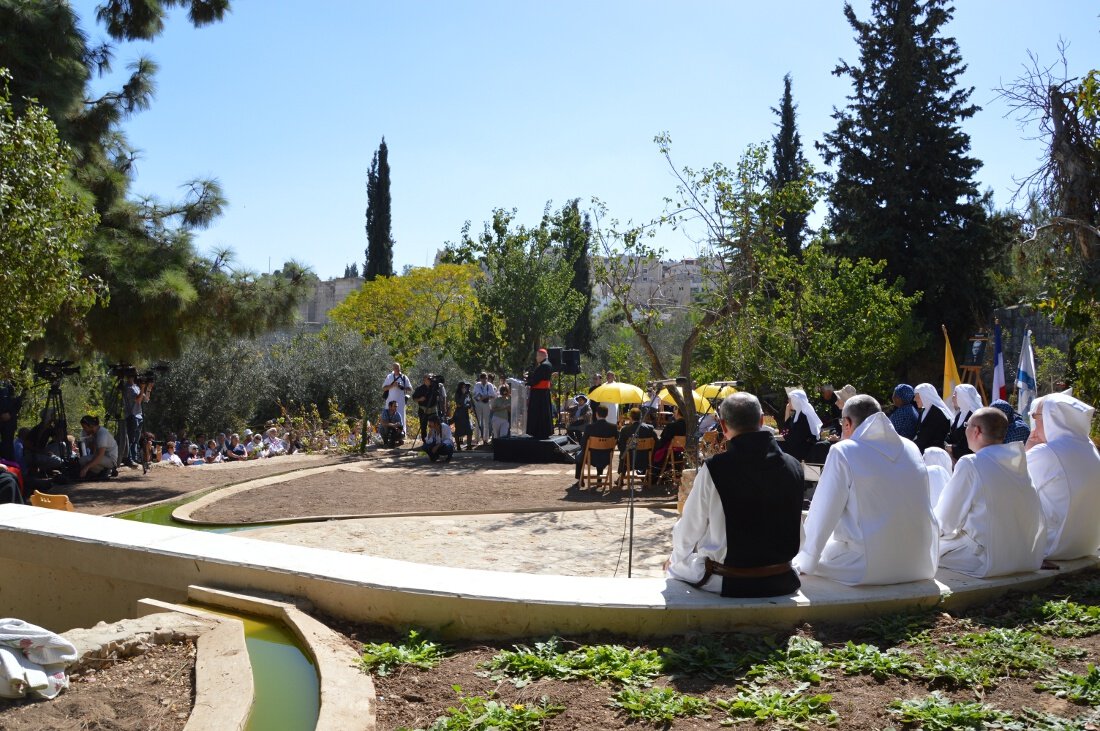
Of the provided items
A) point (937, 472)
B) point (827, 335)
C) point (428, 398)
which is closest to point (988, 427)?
point (937, 472)

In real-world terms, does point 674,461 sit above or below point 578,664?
above

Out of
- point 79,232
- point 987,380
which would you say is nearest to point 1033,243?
point 79,232

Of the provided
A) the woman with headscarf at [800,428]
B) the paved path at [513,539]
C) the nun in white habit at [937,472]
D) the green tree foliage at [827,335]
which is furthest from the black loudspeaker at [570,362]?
the nun in white habit at [937,472]

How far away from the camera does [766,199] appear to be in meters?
13.7

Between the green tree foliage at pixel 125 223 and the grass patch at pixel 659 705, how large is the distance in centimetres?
1034

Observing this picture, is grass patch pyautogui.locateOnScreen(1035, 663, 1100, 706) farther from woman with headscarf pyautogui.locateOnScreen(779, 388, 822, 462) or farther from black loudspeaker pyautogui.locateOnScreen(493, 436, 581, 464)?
black loudspeaker pyautogui.locateOnScreen(493, 436, 581, 464)

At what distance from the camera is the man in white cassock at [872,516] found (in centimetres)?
527

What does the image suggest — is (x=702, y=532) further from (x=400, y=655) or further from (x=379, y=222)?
(x=379, y=222)

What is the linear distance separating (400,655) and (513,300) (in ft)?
82.8

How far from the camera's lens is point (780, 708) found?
3.70 m

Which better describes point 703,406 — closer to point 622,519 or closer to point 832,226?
point 622,519

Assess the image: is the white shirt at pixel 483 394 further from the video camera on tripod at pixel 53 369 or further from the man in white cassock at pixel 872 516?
the man in white cassock at pixel 872 516

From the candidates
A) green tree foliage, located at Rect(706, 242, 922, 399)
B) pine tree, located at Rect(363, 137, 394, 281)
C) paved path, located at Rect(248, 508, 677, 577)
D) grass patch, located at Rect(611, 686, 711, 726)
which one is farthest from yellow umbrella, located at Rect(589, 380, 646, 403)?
pine tree, located at Rect(363, 137, 394, 281)

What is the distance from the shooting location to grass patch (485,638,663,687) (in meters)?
4.18
